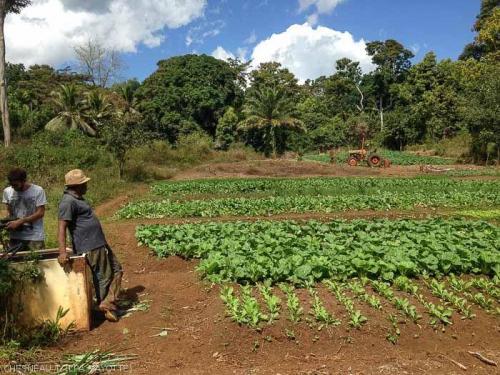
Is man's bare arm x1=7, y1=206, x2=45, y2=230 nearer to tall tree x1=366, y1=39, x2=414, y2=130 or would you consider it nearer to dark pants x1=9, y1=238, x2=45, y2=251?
dark pants x1=9, y1=238, x2=45, y2=251

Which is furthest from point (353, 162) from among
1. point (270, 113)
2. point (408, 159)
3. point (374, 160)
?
point (270, 113)

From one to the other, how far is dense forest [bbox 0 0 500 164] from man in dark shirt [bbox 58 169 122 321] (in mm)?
28206

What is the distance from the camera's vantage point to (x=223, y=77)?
47938mm

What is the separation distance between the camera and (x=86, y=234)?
235 inches

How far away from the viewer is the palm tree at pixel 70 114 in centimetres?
3706

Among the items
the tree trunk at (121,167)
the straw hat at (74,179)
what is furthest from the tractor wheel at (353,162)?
the straw hat at (74,179)

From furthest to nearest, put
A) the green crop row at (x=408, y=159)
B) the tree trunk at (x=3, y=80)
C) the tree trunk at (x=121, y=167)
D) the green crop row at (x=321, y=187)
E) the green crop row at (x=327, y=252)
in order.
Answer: the green crop row at (x=408, y=159), the tree trunk at (x=3, y=80), the tree trunk at (x=121, y=167), the green crop row at (x=321, y=187), the green crop row at (x=327, y=252)

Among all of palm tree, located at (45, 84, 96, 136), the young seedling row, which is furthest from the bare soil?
palm tree, located at (45, 84, 96, 136)

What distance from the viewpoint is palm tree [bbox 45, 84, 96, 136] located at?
122 ft

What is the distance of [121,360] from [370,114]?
57.9 meters

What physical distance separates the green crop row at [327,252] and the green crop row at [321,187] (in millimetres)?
10126

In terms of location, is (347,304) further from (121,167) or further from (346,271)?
(121,167)

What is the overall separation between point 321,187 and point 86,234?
16218mm

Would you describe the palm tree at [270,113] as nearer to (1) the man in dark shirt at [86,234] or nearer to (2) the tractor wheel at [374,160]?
(2) the tractor wheel at [374,160]
